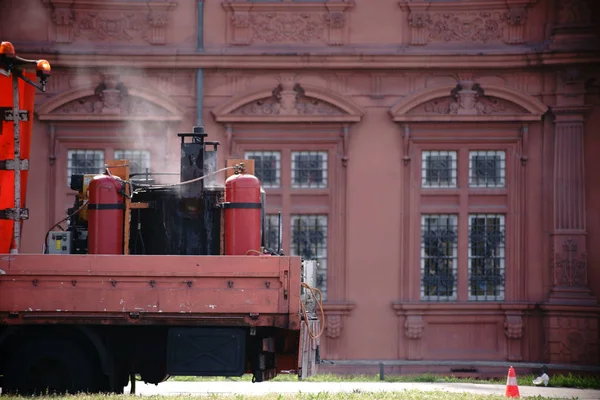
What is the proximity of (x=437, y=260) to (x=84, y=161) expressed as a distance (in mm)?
6437

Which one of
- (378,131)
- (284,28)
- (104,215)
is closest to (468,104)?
(378,131)

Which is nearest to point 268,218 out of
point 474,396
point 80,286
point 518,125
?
point 518,125

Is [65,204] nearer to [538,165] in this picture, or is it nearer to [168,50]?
[168,50]

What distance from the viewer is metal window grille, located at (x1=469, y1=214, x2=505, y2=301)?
2131 cm

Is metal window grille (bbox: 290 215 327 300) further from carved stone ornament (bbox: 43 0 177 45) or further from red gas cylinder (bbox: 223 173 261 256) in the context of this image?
red gas cylinder (bbox: 223 173 261 256)

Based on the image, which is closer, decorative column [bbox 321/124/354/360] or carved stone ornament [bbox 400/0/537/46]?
decorative column [bbox 321/124/354/360]

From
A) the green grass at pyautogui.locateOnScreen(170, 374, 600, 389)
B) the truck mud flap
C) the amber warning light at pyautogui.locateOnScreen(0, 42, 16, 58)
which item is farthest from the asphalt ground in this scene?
the amber warning light at pyautogui.locateOnScreen(0, 42, 16, 58)

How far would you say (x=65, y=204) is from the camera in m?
21.3

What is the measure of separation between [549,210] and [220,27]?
6585mm

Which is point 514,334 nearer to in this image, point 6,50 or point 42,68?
point 42,68

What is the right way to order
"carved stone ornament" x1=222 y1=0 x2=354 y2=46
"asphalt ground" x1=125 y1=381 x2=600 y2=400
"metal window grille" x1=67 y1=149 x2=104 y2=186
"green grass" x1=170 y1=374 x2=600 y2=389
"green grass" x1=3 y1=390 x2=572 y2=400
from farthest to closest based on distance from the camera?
"metal window grille" x1=67 y1=149 x2=104 y2=186 < "carved stone ornament" x1=222 y1=0 x2=354 y2=46 < "green grass" x1=170 y1=374 x2=600 y2=389 < "asphalt ground" x1=125 y1=381 x2=600 y2=400 < "green grass" x1=3 y1=390 x2=572 y2=400

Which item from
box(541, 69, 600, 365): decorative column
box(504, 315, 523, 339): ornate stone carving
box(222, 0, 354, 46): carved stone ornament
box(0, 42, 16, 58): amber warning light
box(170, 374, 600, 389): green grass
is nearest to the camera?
box(0, 42, 16, 58): amber warning light

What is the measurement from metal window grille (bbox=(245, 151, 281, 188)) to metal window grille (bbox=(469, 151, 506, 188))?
3.38 m

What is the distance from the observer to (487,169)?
21.3 metres
